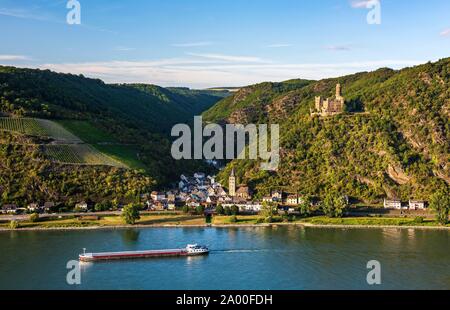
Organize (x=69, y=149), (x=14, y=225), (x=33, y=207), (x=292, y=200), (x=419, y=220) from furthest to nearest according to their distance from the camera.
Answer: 1. (x=69, y=149)
2. (x=292, y=200)
3. (x=33, y=207)
4. (x=419, y=220)
5. (x=14, y=225)

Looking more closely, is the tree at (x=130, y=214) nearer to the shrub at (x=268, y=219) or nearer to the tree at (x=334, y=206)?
the shrub at (x=268, y=219)

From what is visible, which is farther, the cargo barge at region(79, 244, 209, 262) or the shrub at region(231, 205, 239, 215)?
the shrub at region(231, 205, 239, 215)

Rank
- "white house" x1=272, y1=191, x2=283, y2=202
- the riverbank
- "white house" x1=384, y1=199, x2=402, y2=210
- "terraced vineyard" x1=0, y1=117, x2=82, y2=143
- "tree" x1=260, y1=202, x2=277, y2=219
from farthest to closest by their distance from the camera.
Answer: "terraced vineyard" x1=0, y1=117, x2=82, y2=143 < "white house" x1=272, y1=191, x2=283, y2=202 < "white house" x1=384, y1=199, x2=402, y2=210 < "tree" x1=260, y1=202, x2=277, y2=219 < the riverbank

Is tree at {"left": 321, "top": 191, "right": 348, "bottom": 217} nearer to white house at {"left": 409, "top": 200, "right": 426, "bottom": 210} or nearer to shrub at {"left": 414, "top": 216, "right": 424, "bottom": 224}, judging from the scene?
shrub at {"left": 414, "top": 216, "right": 424, "bottom": 224}

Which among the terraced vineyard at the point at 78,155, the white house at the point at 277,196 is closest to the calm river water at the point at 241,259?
the white house at the point at 277,196

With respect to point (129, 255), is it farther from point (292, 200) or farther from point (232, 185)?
point (232, 185)

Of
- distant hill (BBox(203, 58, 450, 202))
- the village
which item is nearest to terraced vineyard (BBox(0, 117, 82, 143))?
the village

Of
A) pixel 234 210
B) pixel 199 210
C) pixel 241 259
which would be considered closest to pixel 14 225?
pixel 199 210
